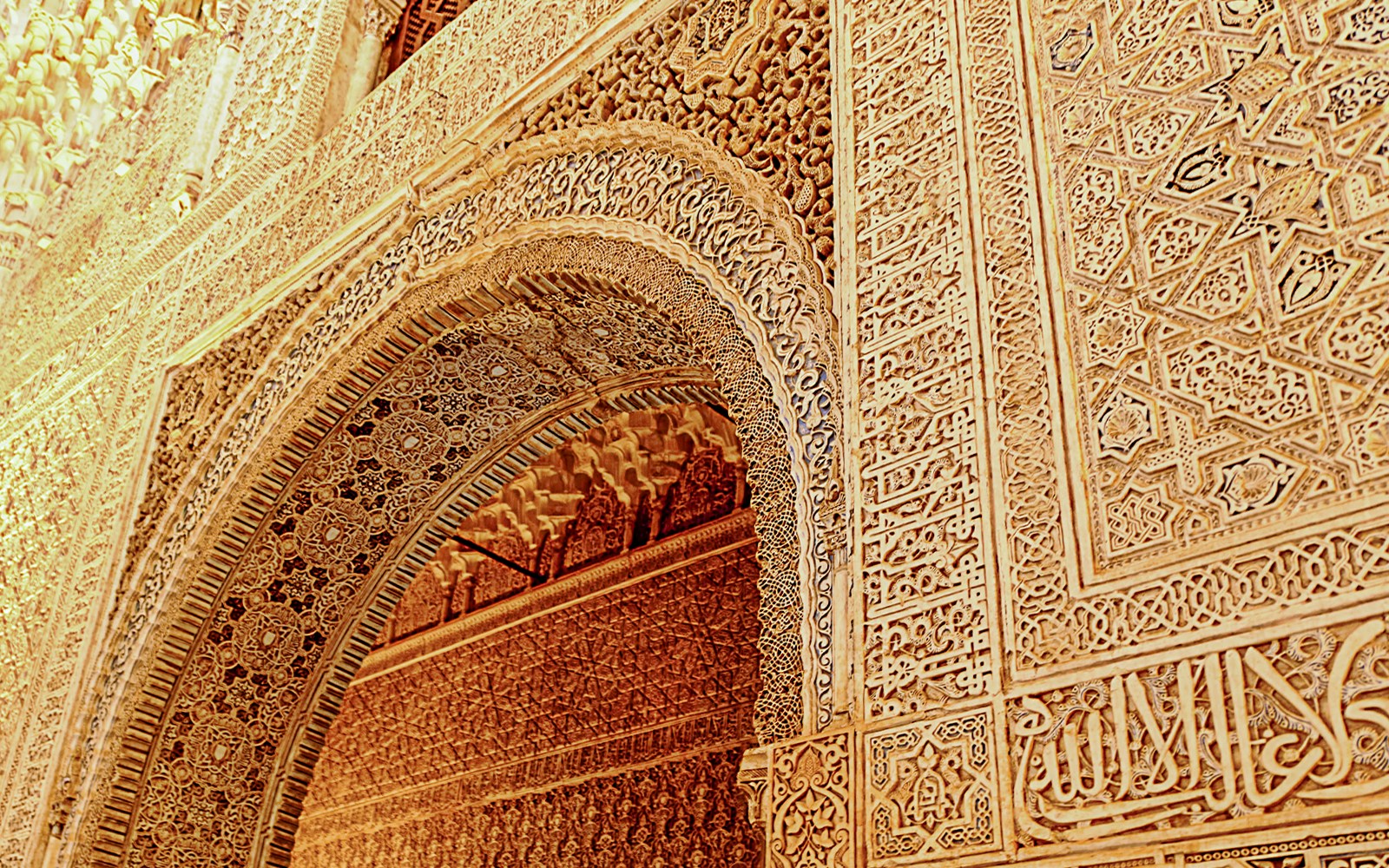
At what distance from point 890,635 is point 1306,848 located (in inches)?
23.7

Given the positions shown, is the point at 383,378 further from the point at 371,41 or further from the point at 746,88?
the point at 371,41

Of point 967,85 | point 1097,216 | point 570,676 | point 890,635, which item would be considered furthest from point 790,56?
point 570,676

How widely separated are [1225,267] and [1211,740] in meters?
0.60

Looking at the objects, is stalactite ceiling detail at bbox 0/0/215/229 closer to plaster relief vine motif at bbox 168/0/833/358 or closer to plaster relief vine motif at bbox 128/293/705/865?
plaster relief vine motif at bbox 168/0/833/358

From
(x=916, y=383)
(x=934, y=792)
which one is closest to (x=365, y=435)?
(x=916, y=383)

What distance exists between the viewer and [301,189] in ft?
12.4

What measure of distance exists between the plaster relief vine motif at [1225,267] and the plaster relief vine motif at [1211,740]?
0.16 metres

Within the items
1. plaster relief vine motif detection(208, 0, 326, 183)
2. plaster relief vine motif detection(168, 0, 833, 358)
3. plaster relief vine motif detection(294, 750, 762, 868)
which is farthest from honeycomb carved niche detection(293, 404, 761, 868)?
plaster relief vine motif detection(208, 0, 326, 183)

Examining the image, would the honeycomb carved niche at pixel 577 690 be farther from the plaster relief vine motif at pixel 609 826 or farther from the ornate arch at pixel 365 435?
the ornate arch at pixel 365 435

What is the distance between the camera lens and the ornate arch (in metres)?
2.64

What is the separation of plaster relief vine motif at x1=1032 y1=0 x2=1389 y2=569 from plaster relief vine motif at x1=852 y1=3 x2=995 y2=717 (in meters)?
0.18

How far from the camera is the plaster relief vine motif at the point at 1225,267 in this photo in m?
1.47

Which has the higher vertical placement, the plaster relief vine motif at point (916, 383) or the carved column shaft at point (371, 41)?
the carved column shaft at point (371, 41)

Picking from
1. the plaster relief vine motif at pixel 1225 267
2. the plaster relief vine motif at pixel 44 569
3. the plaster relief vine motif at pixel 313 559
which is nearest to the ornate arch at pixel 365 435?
the plaster relief vine motif at pixel 313 559
